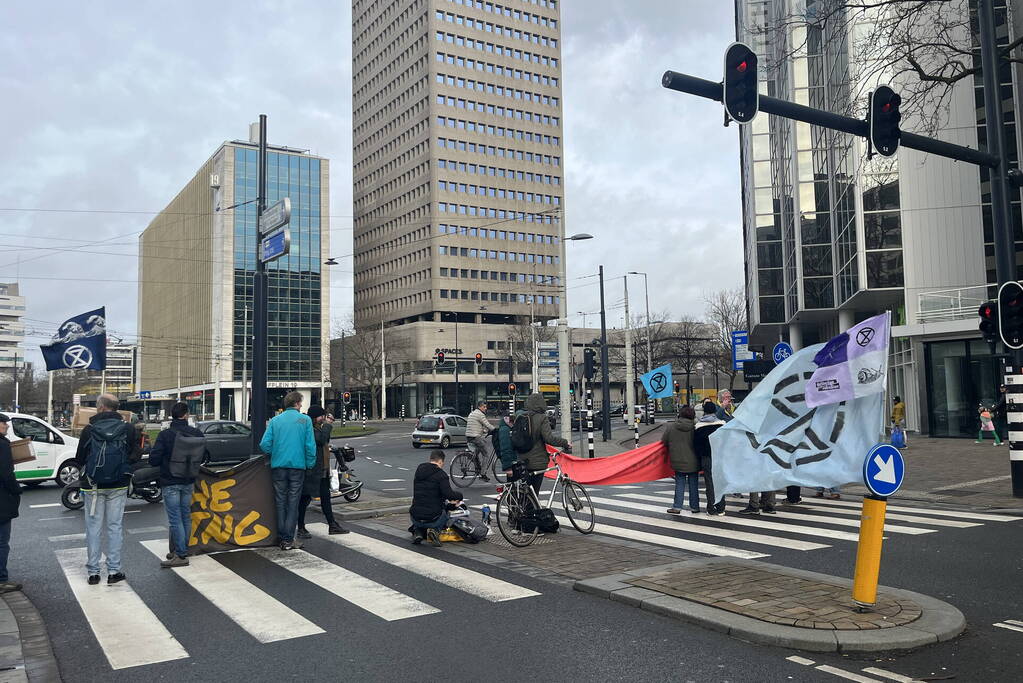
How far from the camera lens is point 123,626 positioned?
21.5 feet

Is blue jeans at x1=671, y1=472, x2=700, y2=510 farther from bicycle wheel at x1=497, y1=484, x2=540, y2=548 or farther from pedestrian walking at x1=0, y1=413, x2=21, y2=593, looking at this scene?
pedestrian walking at x1=0, y1=413, x2=21, y2=593

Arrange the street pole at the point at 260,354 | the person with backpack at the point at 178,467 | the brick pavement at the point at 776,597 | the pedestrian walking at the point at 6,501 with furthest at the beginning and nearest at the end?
the street pole at the point at 260,354 < the person with backpack at the point at 178,467 < the pedestrian walking at the point at 6,501 < the brick pavement at the point at 776,597

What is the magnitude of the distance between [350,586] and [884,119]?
8776 mm

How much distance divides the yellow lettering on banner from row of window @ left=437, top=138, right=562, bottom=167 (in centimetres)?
9081

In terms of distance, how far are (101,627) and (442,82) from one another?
97784 mm

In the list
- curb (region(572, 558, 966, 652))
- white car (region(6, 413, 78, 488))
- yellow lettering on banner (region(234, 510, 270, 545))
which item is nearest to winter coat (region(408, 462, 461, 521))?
yellow lettering on banner (region(234, 510, 270, 545))

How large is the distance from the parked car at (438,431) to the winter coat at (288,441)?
23.9 metres

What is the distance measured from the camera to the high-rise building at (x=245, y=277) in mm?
88938

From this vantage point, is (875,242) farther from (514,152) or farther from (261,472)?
(514,152)

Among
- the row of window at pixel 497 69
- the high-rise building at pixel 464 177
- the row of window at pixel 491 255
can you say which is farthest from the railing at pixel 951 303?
the row of window at pixel 497 69

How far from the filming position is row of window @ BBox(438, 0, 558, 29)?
10188cm

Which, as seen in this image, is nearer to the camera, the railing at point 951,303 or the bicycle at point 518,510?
the bicycle at point 518,510

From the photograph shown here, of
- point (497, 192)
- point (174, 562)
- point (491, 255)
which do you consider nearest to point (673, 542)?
point (174, 562)

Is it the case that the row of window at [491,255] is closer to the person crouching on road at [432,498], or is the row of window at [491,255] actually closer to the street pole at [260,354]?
the street pole at [260,354]
